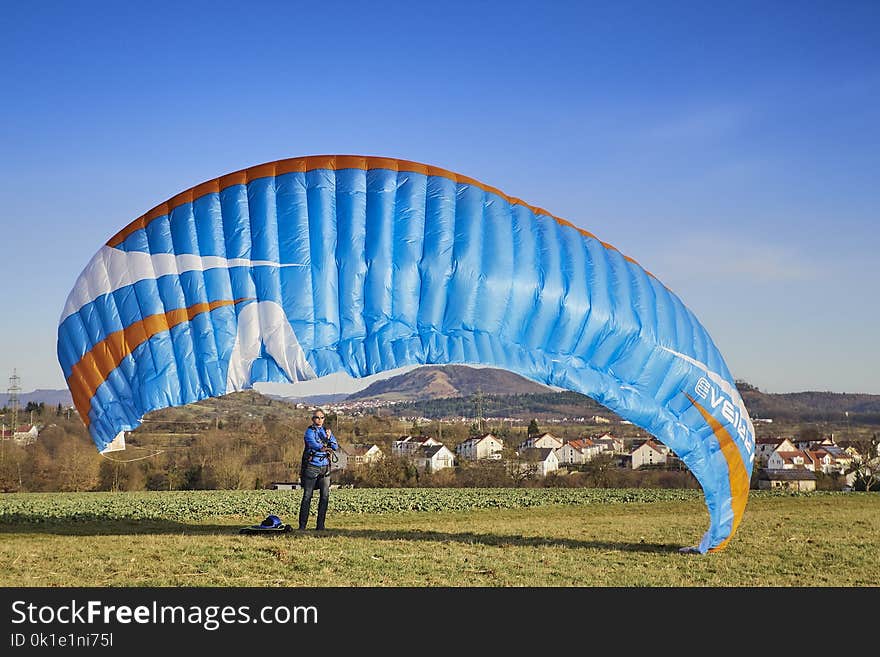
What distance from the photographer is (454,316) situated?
8.20 m

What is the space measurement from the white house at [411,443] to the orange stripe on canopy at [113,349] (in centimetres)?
1847

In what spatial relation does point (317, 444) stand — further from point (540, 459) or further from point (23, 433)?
point (540, 459)

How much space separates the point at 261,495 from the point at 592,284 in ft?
37.5

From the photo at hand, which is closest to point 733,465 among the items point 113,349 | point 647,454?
point 113,349

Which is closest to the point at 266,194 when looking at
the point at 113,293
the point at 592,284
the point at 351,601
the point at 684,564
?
the point at 113,293

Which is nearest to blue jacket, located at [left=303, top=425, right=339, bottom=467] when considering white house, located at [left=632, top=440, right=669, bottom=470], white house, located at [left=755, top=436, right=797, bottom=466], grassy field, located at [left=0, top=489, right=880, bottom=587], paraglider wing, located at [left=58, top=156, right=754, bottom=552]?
grassy field, located at [left=0, top=489, right=880, bottom=587]

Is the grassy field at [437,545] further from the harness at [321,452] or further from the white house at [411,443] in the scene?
the white house at [411,443]

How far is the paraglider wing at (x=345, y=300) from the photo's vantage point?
8188mm

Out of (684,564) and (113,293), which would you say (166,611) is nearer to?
(113,293)

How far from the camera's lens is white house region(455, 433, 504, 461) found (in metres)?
30.0

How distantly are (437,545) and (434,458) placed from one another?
17.3 m

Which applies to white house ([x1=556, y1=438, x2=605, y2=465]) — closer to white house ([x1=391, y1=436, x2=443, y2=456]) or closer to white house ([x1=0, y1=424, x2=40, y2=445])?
white house ([x1=391, y1=436, x2=443, y2=456])

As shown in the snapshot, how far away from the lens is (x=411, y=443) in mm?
29094

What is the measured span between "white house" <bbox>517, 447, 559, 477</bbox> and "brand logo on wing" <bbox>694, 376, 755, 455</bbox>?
15.6 metres
